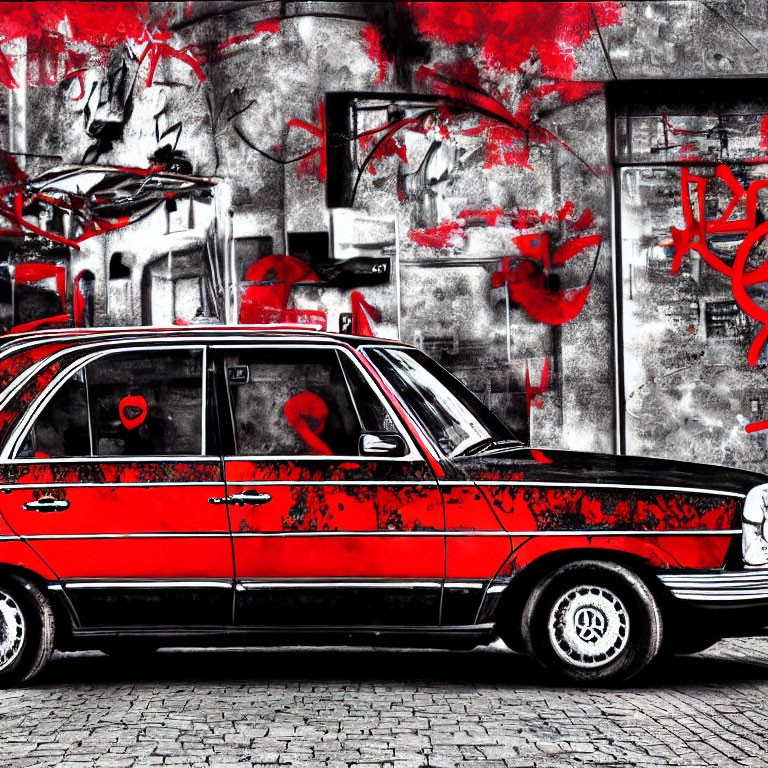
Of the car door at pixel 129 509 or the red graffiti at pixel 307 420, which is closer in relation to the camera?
the car door at pixel 129 509

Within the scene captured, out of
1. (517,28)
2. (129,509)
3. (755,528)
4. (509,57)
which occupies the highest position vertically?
(517,28)

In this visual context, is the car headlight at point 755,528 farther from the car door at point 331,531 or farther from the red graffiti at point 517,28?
the red graffiti at point 517,28

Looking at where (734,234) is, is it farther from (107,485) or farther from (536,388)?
(107,485)

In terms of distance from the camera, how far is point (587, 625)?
6.50 metres

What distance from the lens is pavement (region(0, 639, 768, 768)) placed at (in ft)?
16.8

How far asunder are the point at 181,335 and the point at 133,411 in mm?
491

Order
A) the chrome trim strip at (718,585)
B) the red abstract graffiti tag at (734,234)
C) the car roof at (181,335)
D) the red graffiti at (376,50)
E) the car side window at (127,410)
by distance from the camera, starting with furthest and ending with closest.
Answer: the red graffiti at (376,50) < the red abstract graffiti tag at (734,234) < the car roof at (181,335) < the car side window at (127,410) < the chrome trim strip at (718,585)

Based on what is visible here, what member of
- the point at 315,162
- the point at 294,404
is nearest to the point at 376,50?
the point at 315,162

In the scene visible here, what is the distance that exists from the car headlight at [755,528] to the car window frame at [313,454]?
5.40 ft

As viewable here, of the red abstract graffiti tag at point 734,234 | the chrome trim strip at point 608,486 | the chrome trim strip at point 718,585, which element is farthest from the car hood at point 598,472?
the red abstract graffiti tag at point 734,234

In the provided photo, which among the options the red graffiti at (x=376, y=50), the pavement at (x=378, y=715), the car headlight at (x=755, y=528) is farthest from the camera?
the red graffiti at (x=376, y=50)

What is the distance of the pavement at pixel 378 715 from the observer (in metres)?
5.13

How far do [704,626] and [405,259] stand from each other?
6159 millimetres

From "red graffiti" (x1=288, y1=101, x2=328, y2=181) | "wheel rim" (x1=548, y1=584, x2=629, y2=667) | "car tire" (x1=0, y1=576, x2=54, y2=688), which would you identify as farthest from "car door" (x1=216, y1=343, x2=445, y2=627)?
"red graffiti" (x1=288, y1=101, x2=328, y2=181)
